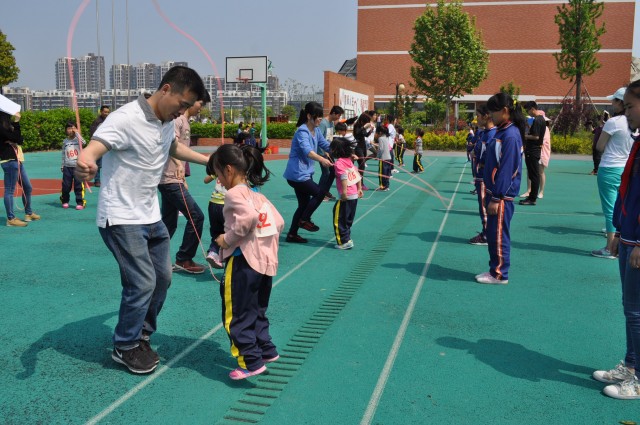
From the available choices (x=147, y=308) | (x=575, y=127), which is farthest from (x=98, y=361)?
(x=575, y=127)

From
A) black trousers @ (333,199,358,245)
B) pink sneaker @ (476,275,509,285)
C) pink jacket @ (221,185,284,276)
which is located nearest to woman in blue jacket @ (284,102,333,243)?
black trousers @ (333,199,358,245)

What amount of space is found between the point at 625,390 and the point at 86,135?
2439 centimetres

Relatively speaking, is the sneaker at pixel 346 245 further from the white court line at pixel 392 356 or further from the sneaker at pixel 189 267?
the sneaker at pixel 189 267

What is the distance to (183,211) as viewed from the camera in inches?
250

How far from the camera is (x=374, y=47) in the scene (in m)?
63.4

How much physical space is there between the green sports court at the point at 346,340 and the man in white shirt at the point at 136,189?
0.38m

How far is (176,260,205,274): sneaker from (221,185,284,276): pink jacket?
9.20 feet

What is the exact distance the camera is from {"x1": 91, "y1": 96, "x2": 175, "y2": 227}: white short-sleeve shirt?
144 inches

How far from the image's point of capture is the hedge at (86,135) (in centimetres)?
2752

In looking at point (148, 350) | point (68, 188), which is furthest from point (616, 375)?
point (68, 188)

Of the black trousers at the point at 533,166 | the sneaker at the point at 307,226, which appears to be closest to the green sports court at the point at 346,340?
the sneaker at the point at 307,226

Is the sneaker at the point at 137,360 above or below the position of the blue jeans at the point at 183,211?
below

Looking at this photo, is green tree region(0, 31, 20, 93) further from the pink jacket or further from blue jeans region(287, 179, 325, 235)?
the pink jacket

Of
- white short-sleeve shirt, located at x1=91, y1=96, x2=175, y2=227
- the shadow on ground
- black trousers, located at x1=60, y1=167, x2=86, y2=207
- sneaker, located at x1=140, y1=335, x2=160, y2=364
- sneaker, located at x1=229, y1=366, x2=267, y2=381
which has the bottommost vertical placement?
the shadow on ground
